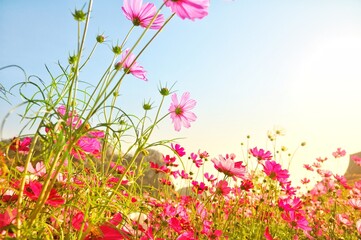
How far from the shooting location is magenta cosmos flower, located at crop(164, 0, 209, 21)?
0.50 meters

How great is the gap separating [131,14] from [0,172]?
0.45m

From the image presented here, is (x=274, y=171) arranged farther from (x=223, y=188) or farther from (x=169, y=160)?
(x=169, y=160)

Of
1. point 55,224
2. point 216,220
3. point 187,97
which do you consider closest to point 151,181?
point 216,220

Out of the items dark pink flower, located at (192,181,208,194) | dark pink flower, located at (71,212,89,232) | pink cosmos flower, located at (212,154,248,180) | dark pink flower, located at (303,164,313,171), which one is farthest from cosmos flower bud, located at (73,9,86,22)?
dark pink flower, located at (303,164,313,171)

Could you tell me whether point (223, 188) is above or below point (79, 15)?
below

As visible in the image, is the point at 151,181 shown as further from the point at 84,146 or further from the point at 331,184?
the point at 84,146

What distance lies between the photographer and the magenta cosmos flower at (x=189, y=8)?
0.50 meters

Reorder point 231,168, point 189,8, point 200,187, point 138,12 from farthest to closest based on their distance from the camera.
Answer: point 200,187, point 231,168, point 138,12, point 189,8

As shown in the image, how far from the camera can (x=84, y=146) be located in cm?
67

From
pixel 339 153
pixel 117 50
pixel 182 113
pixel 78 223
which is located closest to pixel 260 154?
pixel 182 113

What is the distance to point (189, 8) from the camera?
518 mm

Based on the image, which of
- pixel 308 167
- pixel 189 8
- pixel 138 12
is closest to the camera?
pixel 189 8

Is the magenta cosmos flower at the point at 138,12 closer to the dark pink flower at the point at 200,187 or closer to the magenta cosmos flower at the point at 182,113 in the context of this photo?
the magenta cosmos flower at the point at 182,113

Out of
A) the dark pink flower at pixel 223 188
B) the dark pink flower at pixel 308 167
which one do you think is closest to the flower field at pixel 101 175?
the dark pink flower at pixel 223 188
